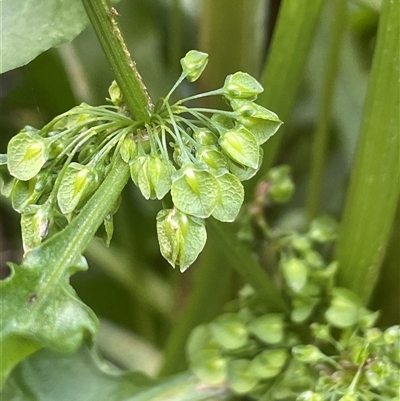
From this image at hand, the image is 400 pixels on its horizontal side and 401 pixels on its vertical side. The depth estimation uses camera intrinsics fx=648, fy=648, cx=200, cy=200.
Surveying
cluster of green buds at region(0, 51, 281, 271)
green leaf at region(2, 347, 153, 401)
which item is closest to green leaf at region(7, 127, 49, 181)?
cluster of green buds at region(0, 51, 281, 271)

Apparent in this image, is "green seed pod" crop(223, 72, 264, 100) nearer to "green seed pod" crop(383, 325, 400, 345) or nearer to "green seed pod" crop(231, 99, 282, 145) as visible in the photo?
"green seed pod" crop(231, 99, 282, 145)

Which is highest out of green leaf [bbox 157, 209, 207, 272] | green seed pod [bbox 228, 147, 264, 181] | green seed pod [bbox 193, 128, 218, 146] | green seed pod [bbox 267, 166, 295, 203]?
green seed pod [bbox 193, 128, 218, 146]

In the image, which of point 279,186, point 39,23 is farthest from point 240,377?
point 39,23

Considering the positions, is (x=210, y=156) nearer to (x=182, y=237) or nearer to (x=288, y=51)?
(x=182, y=237)

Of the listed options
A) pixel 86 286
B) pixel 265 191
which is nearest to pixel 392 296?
pixel 265 191

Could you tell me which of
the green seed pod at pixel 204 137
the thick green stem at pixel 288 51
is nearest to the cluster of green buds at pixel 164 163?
the green seed pod at pixel 204 137

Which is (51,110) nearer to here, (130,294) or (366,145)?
(130,294)
